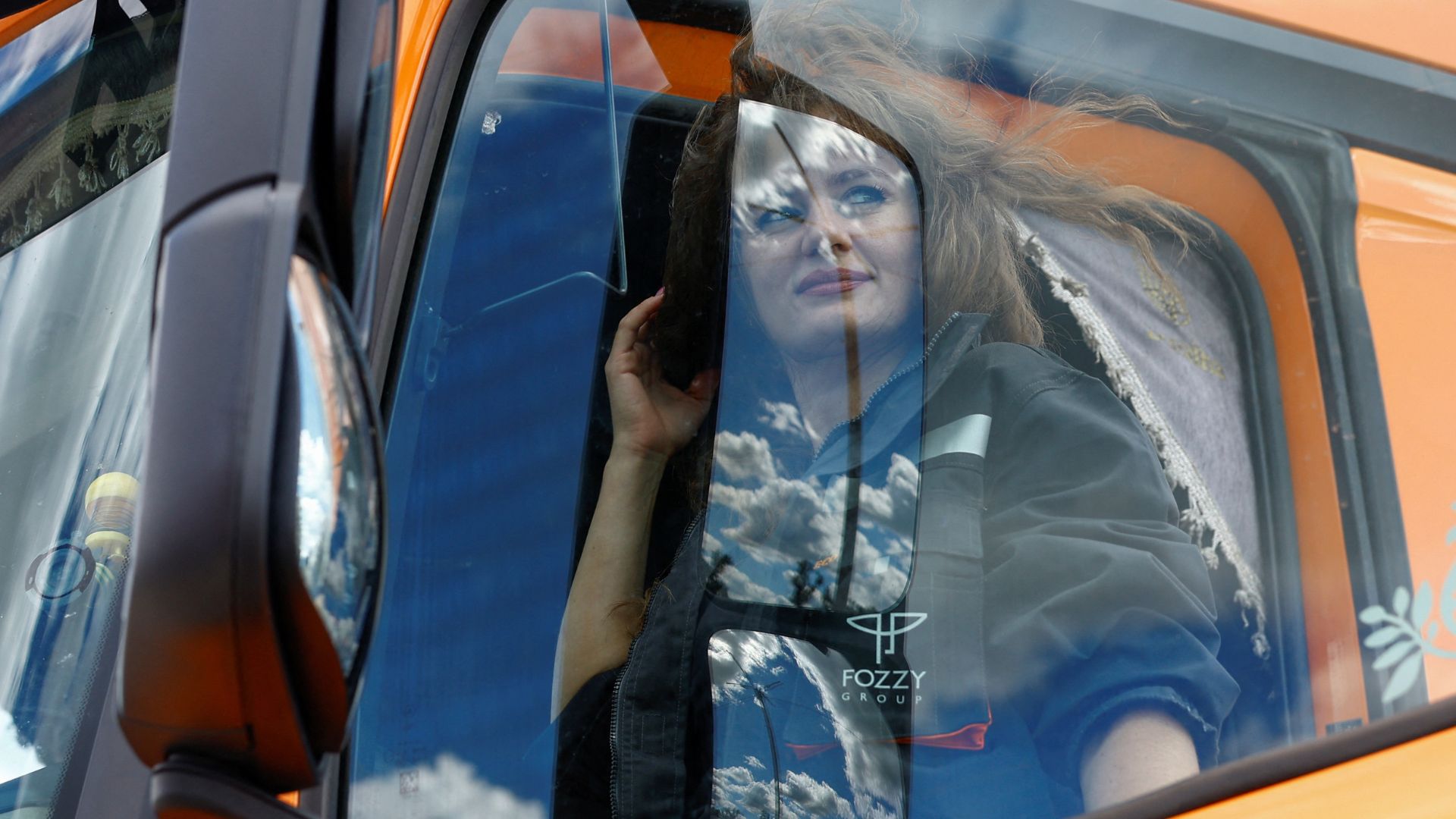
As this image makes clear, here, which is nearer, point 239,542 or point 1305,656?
point 239,542

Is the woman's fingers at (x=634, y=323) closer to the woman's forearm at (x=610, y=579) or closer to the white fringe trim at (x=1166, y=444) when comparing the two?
the woman's forearm at (x=610, y=579)

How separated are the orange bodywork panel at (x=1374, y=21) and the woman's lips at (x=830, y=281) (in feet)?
1.44

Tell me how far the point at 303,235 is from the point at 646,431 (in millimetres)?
639

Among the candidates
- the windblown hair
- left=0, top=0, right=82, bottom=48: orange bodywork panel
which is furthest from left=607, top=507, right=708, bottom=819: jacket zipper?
left=0, top=0, right=82, bottom=48: orange bodywork panel

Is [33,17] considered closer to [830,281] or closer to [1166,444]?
[830,281]

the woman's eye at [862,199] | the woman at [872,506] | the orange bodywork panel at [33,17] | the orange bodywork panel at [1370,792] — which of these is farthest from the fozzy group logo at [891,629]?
the orange bodywork panel at [33,17]

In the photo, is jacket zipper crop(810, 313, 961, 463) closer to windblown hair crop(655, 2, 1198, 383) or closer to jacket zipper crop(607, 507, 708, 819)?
windblown hair crop(655, 2, 1198, 383)

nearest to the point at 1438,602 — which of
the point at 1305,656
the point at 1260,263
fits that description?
the point at 1305,656

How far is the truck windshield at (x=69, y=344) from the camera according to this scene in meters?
1.14

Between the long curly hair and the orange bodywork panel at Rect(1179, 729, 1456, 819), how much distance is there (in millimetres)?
469

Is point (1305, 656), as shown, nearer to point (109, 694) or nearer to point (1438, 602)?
point (1438, 602)

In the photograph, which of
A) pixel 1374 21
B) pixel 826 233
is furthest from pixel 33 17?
pixel 1374 21

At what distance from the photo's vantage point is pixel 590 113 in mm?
1422

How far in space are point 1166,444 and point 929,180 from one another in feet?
1.18
